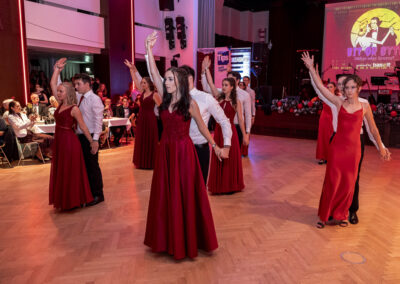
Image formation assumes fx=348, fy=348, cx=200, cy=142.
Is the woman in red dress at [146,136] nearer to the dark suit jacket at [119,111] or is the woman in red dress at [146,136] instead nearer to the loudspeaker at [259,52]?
the dark suit jacket at [119,111]

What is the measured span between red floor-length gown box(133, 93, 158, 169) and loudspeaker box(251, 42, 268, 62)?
919 centimetres

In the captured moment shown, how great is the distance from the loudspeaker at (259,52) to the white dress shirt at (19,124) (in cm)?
1000

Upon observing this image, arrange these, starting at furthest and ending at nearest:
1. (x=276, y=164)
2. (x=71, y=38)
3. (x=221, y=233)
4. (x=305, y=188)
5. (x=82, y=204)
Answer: (x=71, y=38)
(x=276, y=164)
(x=305, y=188)
(x=82, y=204)
(x=221, y=233)

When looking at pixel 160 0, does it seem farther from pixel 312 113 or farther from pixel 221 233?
pixel 221 233

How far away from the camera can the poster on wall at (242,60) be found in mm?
12703

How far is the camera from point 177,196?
2686mm

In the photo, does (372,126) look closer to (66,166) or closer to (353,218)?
(353,218)

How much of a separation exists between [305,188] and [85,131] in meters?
3.07

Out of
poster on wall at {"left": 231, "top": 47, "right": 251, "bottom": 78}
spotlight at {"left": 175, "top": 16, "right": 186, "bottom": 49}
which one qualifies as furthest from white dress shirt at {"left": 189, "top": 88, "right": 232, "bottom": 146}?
poster on wall at {"left": 231, "top": 47, "right": 251, "bottom": 78}

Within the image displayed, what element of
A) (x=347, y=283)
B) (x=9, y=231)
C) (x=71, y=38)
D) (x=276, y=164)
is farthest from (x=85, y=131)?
(x=71, y=38)

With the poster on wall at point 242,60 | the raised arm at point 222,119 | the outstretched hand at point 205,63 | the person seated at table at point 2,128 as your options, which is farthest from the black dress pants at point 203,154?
the poster on wall at point 242,60

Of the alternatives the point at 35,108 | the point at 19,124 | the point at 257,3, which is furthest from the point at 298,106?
the point at 257,3

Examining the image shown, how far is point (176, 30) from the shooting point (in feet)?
39.5

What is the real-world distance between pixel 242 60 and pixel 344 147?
9.89m
